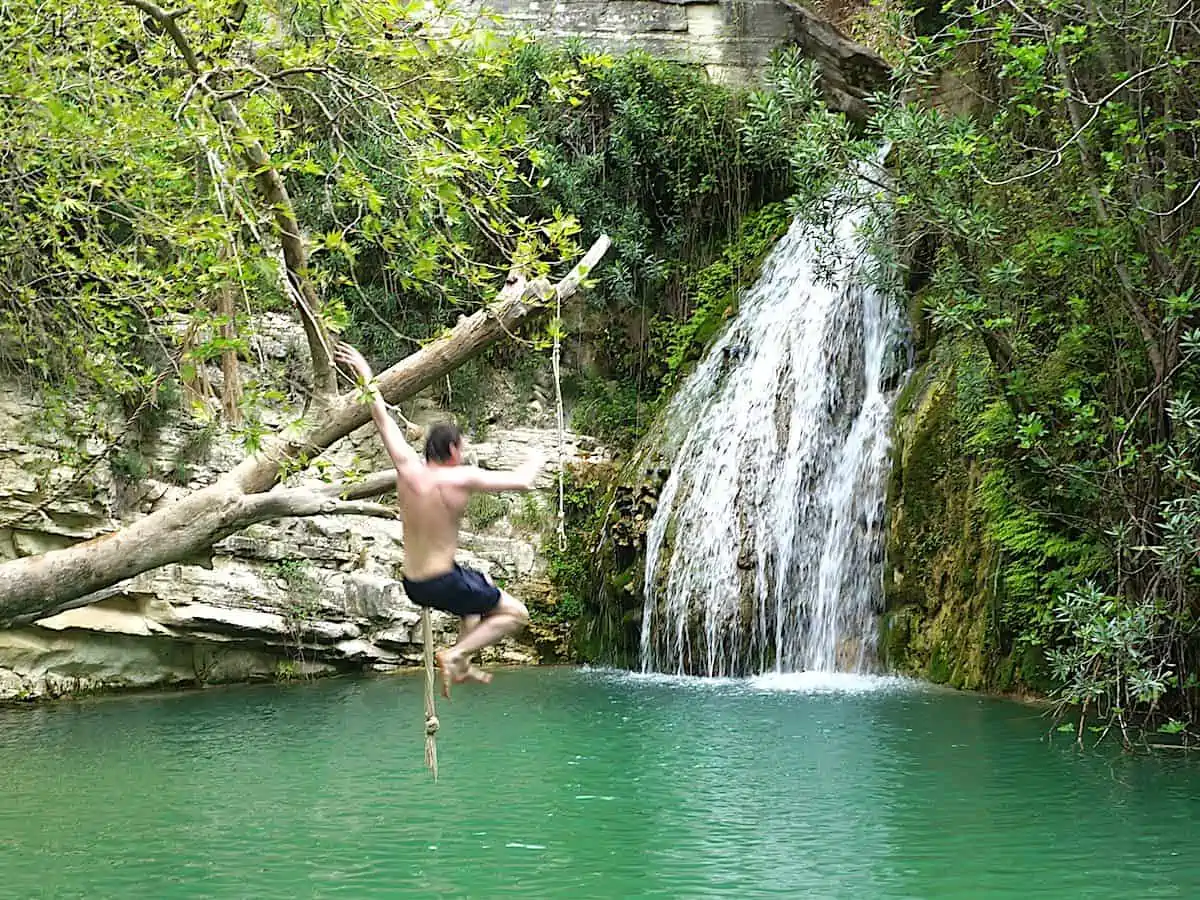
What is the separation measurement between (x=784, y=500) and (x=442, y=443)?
8.46m

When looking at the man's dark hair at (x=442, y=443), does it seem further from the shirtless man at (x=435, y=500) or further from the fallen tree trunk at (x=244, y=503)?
the fallen tree trunk at (x=244, y=503)

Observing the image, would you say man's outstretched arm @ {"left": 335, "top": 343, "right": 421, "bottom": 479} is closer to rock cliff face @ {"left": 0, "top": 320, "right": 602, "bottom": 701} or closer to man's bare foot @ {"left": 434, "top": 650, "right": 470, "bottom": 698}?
man's bare foot @ {"left": 434, "top": 650, "right": 470, "bottom": 698}

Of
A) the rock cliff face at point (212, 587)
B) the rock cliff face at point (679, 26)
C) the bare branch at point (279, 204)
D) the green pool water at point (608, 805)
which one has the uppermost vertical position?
the rock cliff face at point (679, 26)

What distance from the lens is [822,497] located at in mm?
13062

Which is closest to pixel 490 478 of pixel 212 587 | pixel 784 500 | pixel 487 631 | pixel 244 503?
pixel 487 631

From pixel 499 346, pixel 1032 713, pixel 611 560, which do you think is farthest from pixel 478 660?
pixel 1032 713

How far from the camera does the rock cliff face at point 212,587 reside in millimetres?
12664

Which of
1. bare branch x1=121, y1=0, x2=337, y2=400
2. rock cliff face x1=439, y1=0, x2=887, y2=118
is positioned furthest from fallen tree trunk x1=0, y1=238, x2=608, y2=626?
rock cliff face x1=439, y1=0, x2=887, y2=118

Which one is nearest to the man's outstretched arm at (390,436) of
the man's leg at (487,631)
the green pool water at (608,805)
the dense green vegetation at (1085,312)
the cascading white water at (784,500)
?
the man's leg at (487,631)

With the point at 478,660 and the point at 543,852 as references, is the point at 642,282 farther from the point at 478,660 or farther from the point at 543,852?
the point at 543,852

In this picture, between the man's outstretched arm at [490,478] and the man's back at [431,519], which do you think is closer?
the man's outstretched arm at [490,478]

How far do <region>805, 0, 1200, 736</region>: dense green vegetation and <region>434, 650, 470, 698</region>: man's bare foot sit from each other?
3975 mm

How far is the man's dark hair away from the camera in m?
5.23

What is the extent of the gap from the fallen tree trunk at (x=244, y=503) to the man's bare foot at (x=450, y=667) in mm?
1006
